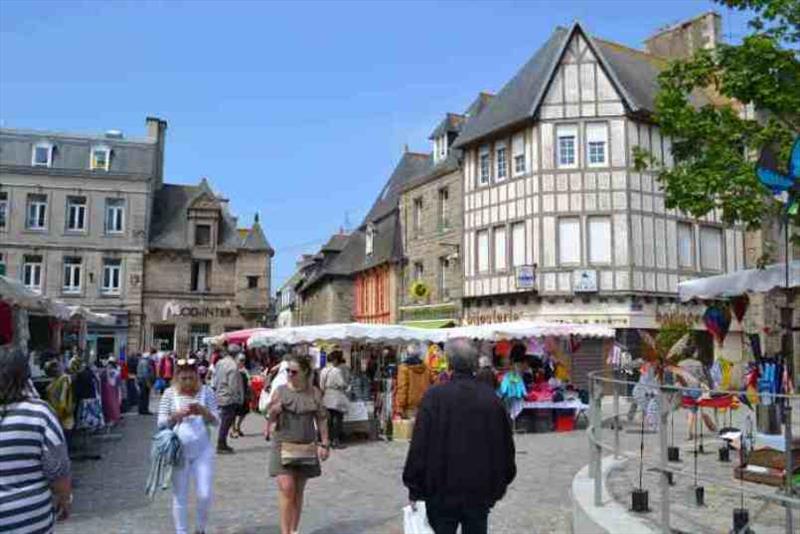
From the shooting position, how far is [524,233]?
22.7m

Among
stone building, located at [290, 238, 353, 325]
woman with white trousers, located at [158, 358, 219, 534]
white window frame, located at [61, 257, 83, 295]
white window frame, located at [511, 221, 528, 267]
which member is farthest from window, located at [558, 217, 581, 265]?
white window frame, located at [61, 257, 83, 295]

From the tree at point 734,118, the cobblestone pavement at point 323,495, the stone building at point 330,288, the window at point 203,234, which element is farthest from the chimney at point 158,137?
the tree at point 734,118

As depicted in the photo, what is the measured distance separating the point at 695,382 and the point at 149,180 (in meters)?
29.0

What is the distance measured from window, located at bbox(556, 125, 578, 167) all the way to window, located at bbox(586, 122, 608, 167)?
1.27 ft

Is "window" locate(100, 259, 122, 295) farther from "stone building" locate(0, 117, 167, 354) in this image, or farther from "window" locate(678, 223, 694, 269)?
"window" locate(678, 223, 694, 269)

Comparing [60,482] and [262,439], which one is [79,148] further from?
[60,482]

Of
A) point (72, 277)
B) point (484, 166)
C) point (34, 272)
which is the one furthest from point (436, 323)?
point (34, 272)

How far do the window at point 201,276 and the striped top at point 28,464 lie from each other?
3408 cm

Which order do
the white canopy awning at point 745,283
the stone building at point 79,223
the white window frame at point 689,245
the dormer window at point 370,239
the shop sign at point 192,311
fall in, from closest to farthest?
the white canopy awning at point 745,283 → the white window frame at point 689,245 → the stone building at point 79,223 → the dormer window at point 370,239 → the shop sign at point 192,311

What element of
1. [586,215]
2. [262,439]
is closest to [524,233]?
[586,215]

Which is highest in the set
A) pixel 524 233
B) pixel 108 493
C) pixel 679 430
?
pixel 524 233

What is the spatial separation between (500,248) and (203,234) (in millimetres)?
18656

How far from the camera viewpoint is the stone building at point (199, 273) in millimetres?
35500

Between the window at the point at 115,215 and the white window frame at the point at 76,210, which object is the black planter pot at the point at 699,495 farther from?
the white window frame at the point at 76,210
